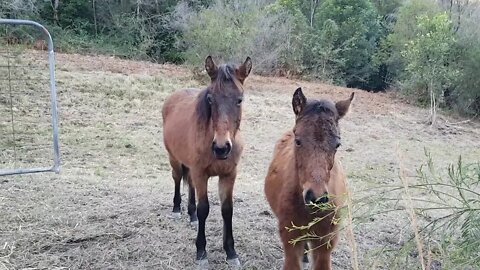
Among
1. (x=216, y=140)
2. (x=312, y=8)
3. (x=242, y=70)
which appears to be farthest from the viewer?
(x=312, y=8)

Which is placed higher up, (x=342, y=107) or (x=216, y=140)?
(x=342, y=107)

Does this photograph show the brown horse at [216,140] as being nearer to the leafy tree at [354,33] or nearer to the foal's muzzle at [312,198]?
the foal's muzzle at [312,198]

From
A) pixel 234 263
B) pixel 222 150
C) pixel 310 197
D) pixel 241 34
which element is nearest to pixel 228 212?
pixel 234 263

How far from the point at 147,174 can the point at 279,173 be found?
13.0ft

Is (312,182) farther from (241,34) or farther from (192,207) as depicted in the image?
(241,34)

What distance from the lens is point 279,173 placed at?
3410mm

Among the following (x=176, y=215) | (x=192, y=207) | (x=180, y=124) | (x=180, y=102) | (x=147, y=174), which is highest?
(x=180, y=102)

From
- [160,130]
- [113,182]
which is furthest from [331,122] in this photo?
[160,130]

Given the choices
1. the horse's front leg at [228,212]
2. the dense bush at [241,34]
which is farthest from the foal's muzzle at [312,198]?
the dense bush at [241,34]

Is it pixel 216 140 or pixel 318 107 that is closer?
pixel 318 107

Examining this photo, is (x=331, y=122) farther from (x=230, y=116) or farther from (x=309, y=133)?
(x=230, y=116)

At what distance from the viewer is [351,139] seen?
33.8 ft

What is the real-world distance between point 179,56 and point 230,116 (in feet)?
49.5

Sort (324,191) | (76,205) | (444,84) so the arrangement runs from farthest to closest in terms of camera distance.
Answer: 1. (444,84)
2. (76,205)
3. (324,191)
